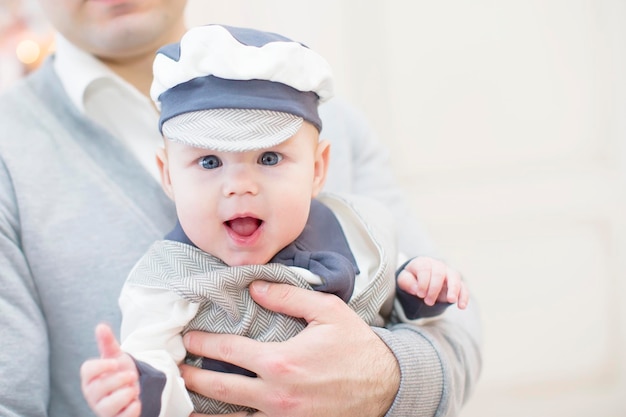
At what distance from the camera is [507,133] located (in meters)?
2.11

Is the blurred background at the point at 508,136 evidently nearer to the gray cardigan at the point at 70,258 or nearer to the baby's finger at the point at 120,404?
the gray cardigan at the point at 70,258

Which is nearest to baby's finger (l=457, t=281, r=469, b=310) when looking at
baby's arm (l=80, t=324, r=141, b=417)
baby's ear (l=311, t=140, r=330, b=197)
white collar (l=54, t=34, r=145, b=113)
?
baby's ear (l=311, t=140, r=330, b=197)

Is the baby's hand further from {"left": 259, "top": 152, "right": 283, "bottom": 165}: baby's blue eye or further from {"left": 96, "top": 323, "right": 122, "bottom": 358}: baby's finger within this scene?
{"left": 96, "top": 323, "right": 122, "bottom": 358}: baby's finger

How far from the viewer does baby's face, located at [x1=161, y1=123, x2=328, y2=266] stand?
88 cm

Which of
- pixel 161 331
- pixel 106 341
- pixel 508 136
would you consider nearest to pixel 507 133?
pixel 508 136

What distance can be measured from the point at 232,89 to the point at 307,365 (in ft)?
1.35

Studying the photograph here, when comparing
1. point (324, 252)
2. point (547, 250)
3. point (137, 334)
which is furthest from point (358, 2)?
Result: point (137, 334)

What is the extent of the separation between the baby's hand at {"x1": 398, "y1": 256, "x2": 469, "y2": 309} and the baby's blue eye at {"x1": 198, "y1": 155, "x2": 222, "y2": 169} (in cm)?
37

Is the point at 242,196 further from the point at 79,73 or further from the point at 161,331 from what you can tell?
the point at 79,73

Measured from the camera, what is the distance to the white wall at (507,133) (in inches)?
82.1

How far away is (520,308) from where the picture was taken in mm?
2129

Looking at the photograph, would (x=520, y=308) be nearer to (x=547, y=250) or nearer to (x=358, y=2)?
(x=547, y=250)

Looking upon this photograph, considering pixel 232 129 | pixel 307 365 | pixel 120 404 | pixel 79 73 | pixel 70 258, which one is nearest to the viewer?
pixel 120 404

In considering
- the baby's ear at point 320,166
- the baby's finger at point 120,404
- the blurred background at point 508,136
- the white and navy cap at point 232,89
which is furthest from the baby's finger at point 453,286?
the blurred background at point 508,136
